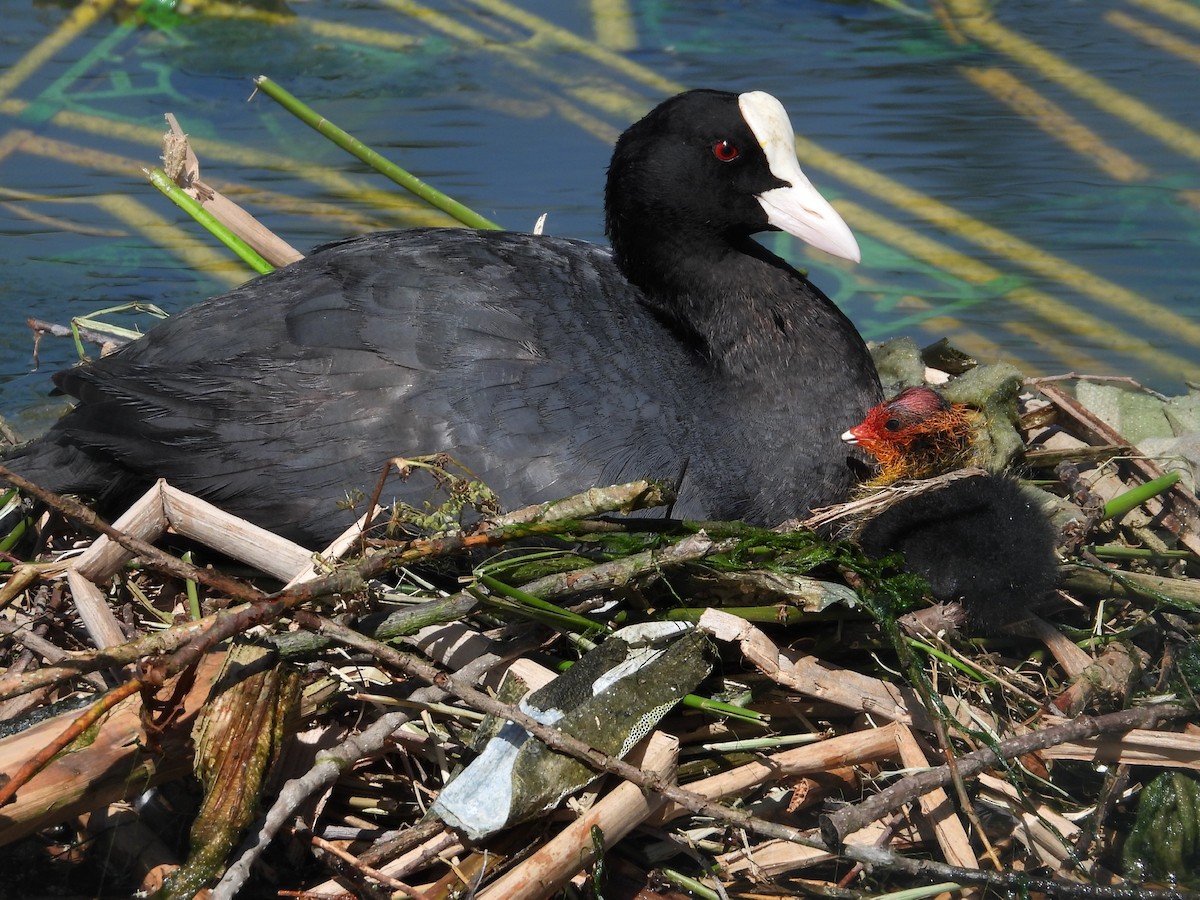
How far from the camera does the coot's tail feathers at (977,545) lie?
239 cm

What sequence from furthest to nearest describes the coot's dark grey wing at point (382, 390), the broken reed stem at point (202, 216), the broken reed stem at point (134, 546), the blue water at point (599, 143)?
the blue water at point (599, 143) < the broken reed stem at point (202, 216) < the coot's dark grey wing at point (382, 390) < the broken reed stem at point (134, 546)

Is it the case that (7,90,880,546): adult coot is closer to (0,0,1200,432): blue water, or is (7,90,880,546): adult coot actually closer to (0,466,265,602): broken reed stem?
(0,466,265,602): broken reed stem

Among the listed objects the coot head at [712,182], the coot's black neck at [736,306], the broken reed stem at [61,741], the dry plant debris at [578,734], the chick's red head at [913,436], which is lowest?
the dry plant debris at [578,734]

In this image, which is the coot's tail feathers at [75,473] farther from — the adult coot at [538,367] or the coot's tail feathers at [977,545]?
the coot's tail feathers at [977,545]

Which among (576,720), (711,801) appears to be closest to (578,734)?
(576,720)

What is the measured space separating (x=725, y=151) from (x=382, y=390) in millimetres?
956

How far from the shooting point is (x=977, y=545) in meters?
2.43

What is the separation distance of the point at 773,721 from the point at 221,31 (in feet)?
14.5

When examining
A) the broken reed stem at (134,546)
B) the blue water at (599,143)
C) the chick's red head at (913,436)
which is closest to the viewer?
the broken reed stem at (134,546)

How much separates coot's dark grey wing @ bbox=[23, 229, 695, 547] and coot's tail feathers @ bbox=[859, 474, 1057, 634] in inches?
19.1

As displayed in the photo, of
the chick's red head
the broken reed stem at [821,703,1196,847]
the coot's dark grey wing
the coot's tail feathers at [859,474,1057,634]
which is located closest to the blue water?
the coot's dark grey wing

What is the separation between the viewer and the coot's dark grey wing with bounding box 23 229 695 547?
2.55 metres

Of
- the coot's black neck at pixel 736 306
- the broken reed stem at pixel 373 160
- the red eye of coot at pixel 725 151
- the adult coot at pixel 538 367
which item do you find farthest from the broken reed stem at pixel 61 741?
the broken reed stem at pixel 373 160

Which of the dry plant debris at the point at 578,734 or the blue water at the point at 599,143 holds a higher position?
the blue water at the point at 599,143
